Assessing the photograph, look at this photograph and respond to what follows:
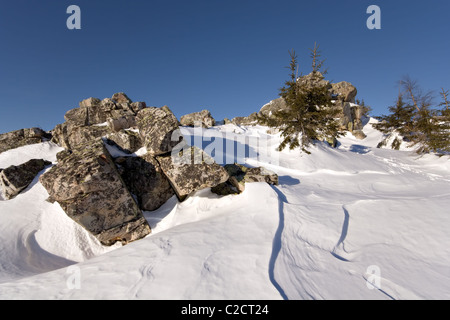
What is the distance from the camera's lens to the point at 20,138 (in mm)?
13398

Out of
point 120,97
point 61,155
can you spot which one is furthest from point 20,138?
point 61,155

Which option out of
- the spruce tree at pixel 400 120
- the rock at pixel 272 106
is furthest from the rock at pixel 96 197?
the rock at pixel 272 106

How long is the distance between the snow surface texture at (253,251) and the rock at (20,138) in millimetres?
8886

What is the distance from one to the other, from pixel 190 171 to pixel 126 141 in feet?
12.6

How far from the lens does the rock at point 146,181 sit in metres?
7.04

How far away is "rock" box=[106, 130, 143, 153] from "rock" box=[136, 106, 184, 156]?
56 centimetres

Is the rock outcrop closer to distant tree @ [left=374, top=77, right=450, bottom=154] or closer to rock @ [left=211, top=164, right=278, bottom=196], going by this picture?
rock @ [left=211, top=164, right=278, bottom=196]

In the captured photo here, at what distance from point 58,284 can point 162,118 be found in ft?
21.3

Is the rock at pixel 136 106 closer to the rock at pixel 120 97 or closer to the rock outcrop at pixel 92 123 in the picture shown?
the rock outcrop at pixel 92 123

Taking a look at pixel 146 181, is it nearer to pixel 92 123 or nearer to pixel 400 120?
pixel 92 123

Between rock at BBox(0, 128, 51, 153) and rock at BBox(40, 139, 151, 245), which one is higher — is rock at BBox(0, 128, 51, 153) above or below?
above

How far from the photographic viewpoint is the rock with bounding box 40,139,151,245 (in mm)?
5578

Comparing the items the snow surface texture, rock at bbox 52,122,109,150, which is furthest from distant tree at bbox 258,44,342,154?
rock at bbox 52,122,109,150
